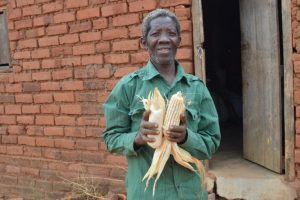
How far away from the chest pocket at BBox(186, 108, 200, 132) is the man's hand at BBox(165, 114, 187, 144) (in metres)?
0.17

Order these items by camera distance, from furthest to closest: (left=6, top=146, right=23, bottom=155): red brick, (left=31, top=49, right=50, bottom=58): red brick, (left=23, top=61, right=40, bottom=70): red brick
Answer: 1. (left=6, top=146, right=23, bottom=155): red brick
2. (left=23, top=61, right=40, bottom=70): red brick
3. (left=31, top=49, right=50, bottom=58): red brick

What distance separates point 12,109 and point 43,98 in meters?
0.57

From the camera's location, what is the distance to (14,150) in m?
5.07

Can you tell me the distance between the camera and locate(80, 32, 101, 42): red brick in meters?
4.15

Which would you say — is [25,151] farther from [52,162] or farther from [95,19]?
[95,19]

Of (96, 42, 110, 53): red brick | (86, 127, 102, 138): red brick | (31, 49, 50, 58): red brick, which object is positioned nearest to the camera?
(96, 42, 110, 53): red brick

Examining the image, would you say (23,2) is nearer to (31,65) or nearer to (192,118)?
(31,65)

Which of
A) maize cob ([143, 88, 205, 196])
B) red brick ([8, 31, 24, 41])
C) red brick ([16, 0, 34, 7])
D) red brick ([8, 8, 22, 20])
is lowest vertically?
maize cob ([143, 88, 205, 196])

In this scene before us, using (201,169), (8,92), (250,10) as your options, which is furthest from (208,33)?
(201,169)

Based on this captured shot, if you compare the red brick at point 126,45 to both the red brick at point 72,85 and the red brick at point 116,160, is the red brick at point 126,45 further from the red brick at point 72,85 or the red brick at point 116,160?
the red brick at point 116,160

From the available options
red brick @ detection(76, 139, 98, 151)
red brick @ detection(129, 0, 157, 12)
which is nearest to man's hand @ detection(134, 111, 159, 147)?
red brick @ detection(129, 0, 157, 12)

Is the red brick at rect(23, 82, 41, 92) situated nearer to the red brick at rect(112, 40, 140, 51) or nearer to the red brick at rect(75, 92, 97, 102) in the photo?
the red brick at rect(75, 92, 97, 102)

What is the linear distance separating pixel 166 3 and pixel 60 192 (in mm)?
2580

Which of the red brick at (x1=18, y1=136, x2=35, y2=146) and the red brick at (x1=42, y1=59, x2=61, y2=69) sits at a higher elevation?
the red brick at (x1=42, y1=59, x2=61, y2=69)
